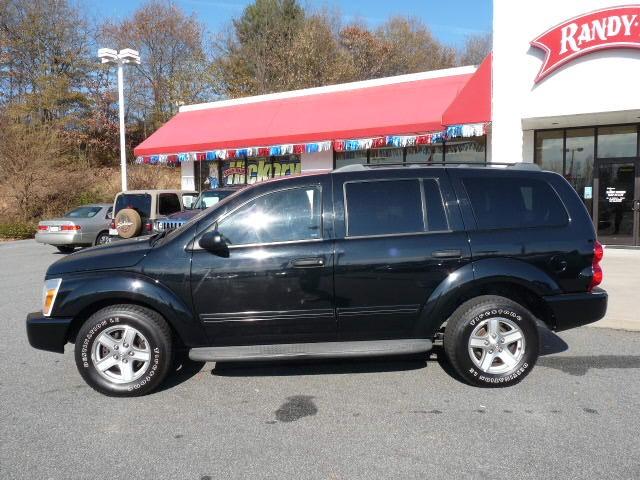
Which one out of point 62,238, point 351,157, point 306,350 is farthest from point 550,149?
point 62,238

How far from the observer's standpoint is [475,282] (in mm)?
4145

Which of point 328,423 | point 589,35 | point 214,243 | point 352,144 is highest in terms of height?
point 589,35

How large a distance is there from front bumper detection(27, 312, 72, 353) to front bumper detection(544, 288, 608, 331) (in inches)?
158

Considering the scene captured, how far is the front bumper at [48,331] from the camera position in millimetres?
4125

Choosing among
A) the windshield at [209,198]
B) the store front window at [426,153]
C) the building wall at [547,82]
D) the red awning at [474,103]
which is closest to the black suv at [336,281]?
the windshield at [209,198]

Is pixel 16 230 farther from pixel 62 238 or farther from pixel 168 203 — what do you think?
A: pixel 168 203

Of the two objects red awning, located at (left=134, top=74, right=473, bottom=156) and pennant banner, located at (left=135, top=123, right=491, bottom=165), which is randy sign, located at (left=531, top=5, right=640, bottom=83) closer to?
pennant banner, located at (left=135, top=123, right=491, bottom=165)

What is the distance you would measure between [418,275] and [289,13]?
3232 centimetres

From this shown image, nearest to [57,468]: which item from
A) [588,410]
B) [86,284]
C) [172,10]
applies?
[86,284]

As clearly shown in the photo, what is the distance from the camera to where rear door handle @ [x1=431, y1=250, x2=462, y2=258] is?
4.14 m

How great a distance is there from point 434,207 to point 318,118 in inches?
466

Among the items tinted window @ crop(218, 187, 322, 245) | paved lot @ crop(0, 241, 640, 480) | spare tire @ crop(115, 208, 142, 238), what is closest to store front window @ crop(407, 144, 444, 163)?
spare tire @ crop(115, 208, 142, 238)

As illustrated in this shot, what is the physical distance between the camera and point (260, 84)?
30.5m

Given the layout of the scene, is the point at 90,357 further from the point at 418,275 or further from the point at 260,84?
the point at 260,84
